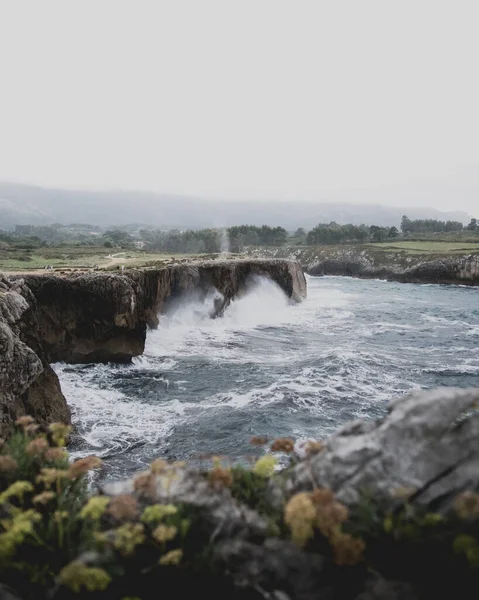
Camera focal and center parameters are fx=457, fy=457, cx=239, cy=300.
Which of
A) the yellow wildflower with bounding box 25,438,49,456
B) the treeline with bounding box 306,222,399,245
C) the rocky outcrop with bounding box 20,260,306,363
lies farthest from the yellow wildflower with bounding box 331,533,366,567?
the treeline with bounding box 306,222,399,245

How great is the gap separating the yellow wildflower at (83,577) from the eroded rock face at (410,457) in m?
2.75

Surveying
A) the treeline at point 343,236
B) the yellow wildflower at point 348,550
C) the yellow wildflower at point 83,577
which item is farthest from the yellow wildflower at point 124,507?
the treeline at point 343,236

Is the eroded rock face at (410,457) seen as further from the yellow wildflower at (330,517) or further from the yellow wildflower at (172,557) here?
the yellow wildflower at (172,557)

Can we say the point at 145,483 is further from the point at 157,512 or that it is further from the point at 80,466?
the point at 80,466

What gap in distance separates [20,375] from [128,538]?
1166 cm

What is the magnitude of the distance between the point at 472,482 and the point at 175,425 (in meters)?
16.8

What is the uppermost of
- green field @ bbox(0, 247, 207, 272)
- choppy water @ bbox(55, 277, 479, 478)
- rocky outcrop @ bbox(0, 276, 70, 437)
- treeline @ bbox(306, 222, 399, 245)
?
treeline @ bbox(306, 222, 399, 245)

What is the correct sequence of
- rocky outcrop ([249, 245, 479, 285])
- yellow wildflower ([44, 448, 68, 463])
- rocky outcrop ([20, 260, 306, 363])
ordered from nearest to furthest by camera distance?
yellow wildflower ([44, 448, 68, 463]) < rocky outcrop ([20, 260, 306, 363]) < rocky outcrop ([249, 245, 479, 285])

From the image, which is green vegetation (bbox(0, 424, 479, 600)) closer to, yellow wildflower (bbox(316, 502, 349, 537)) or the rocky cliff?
yellow wildflower (bbox(316, 502, 349, 537))

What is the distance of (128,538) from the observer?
20.9 ft

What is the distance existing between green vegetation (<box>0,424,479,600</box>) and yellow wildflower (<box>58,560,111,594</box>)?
12 mm

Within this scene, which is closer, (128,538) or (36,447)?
(128,538)

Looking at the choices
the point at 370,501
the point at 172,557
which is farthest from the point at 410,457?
the point at 172,557

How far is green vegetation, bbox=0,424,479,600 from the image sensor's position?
5770 mm
